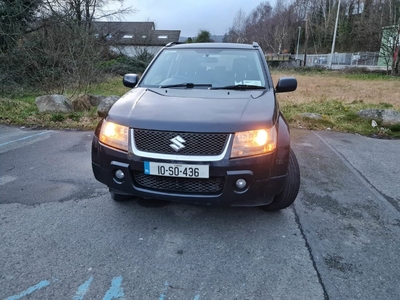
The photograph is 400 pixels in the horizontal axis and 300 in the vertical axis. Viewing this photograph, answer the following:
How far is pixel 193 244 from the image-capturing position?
2.46 metres

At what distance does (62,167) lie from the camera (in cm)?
417

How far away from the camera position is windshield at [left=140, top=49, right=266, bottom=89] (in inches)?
133

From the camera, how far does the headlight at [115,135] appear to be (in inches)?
96.6

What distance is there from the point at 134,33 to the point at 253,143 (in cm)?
4154

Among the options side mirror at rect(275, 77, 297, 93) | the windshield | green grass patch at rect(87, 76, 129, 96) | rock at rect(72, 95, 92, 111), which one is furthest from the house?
side mirror at rect(275, 77, 297, 93)

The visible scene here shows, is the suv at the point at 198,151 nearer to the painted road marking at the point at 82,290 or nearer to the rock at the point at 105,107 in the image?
the painted road marking at the point at 82,290

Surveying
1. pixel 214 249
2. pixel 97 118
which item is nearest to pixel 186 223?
pixel 214 249

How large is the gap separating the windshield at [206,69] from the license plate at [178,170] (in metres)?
1.29

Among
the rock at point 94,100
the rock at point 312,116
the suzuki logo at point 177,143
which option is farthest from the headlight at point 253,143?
the rock at point 94,100

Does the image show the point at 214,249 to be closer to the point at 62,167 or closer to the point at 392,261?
the point at 392,261

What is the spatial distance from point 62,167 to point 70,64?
8681 mm

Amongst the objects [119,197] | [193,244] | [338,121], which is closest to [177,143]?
[193,244]

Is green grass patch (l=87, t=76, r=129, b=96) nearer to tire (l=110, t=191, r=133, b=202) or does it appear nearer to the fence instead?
tire (l=110, t=191, r=133, b=202)

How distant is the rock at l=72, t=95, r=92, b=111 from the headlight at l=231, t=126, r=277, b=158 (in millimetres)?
7500
